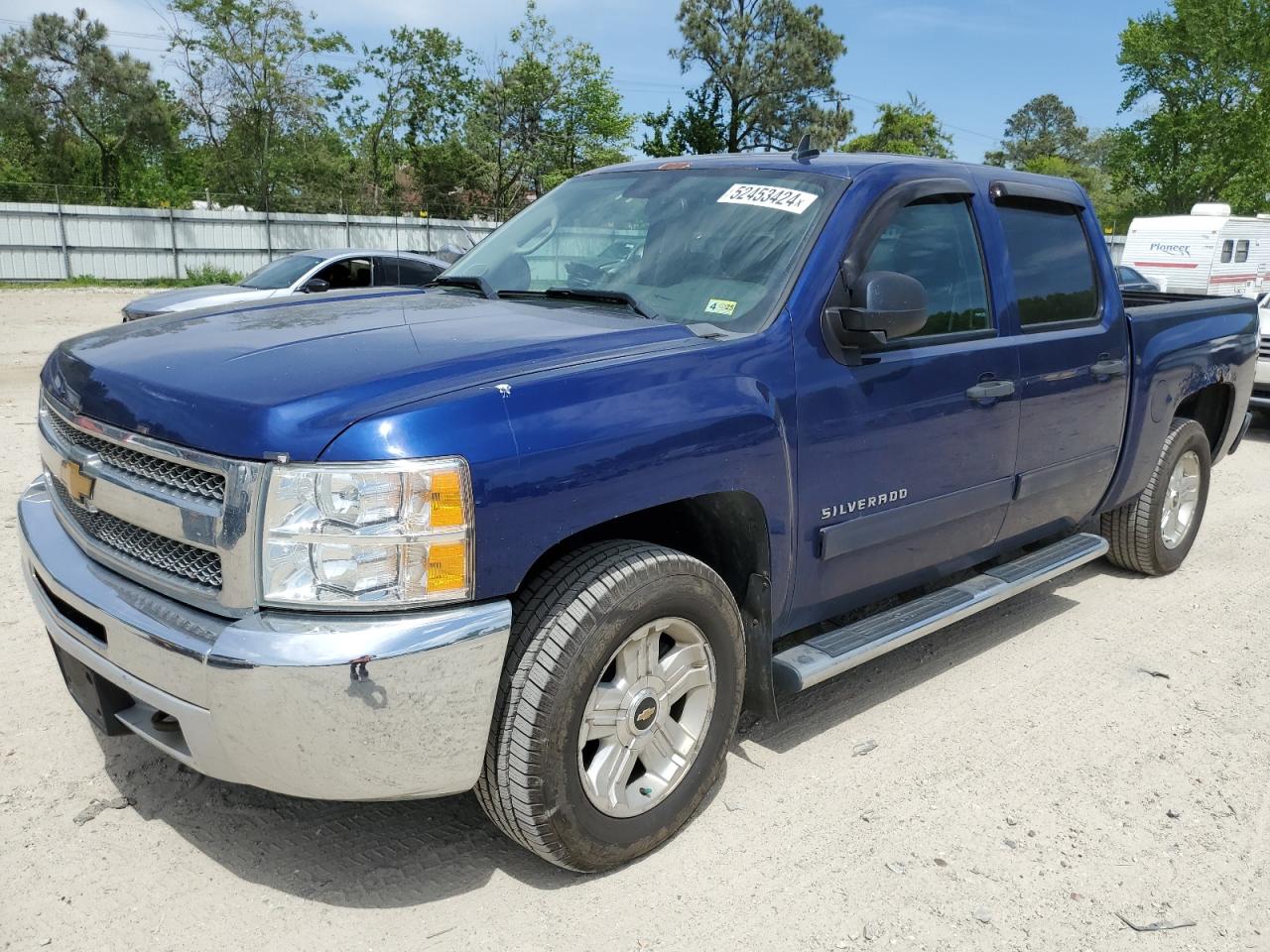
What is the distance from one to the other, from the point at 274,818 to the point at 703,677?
1.34 m

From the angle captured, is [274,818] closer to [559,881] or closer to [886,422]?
[559,881]

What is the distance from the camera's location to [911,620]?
362 centimetres

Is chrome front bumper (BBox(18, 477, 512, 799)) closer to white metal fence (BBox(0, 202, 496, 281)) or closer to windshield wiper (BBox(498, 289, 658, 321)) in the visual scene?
windshield wiper (BBox(498, 289, 658, 321))

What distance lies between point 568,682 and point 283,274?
11620 millimetres

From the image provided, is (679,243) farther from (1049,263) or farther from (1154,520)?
(1154,520)

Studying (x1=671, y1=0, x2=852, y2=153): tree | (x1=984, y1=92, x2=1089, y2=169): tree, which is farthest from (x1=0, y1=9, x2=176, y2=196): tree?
(x1=984, y1=92, x2=1089, y2=169): tree

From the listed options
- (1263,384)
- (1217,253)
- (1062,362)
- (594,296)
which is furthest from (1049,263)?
(1217,253)

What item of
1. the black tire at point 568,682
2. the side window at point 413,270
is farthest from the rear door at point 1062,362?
the side window at point 413,270

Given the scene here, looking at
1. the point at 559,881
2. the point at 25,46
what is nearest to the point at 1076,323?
the point at 559,881

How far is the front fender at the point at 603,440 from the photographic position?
234cm

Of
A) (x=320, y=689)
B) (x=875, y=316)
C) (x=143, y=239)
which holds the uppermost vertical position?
→ (x=143, y=239)

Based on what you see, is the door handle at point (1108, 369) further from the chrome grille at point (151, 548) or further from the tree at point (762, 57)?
the tree at point (762, 57)

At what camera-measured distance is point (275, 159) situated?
122 feet

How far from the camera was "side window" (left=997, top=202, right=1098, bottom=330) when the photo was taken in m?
4.11
